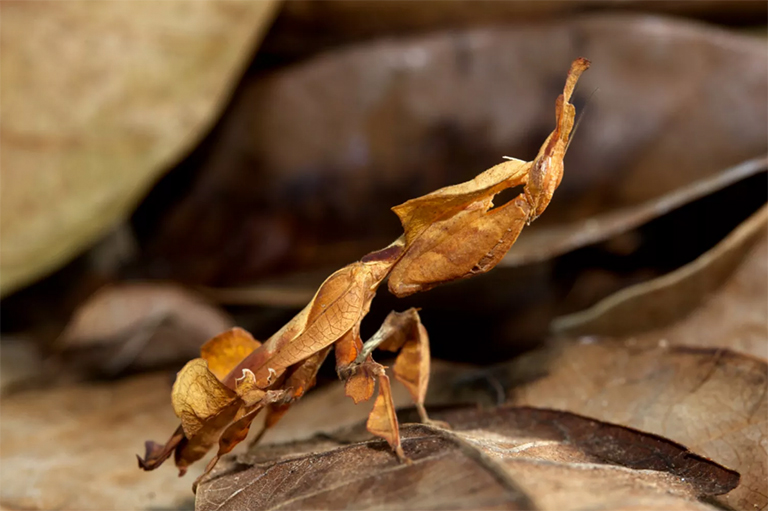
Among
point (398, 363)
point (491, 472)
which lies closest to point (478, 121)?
point (398, 363)

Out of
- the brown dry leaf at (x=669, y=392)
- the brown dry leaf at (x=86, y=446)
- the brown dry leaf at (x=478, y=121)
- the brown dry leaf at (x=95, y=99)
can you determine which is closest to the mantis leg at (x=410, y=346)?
the brown dry leaf at (x=669, y=392)

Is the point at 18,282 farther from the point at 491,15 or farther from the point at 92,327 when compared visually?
the point at 491,15

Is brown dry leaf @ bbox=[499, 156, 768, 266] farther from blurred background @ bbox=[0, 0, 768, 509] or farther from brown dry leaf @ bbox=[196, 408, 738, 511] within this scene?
brown dry leaf @ bbox=[196, 408, 738, 511]

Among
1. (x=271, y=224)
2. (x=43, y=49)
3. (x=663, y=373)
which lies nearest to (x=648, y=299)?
(x=663, y=373)

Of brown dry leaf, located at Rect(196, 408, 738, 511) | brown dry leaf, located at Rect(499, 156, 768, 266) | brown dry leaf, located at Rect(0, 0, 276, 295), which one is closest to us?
brown dry leaf, located at Rect(196, 408, 738, 511)

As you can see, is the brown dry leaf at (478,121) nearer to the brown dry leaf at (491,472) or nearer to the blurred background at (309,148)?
the blurred background at (309,148)

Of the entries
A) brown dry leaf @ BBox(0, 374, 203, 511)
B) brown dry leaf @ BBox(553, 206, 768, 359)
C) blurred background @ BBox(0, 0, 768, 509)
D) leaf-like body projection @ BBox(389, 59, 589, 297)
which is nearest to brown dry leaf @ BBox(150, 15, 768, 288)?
blurred background @ BBox(0, 0, 768, 509)
